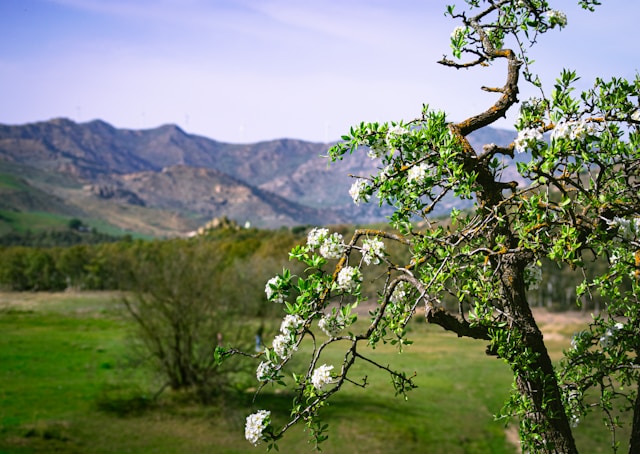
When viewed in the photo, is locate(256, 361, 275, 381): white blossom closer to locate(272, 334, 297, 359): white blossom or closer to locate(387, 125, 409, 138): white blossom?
locate(272, 334, 297, 359): white blossom

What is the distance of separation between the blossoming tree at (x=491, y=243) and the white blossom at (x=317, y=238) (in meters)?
0.01

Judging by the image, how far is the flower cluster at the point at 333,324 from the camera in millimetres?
3900

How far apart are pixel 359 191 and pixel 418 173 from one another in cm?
44

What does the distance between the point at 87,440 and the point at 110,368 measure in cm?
1921

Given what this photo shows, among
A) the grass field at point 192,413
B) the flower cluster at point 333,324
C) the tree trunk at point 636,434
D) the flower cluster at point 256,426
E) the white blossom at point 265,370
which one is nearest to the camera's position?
the flower cluster at point 256,426

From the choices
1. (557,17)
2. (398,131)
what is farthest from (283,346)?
(557,17)

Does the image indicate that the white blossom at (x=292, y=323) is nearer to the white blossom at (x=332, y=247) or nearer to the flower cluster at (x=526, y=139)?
the white blossom at (x=332, y=247)

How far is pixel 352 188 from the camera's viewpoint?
14.1 ft

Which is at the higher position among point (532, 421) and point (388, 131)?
point (388, 131)

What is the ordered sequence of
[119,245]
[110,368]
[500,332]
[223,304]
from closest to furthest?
[500,332] → [223,304] → [110,368] → [119,245]

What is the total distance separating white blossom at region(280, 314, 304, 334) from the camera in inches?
148

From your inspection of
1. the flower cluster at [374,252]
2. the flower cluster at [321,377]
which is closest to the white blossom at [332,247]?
the flower cluster at [374,252]

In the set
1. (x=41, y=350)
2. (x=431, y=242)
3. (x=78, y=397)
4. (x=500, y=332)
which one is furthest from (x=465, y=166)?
(x=41, y=350)

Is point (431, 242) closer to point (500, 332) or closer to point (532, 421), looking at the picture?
point (500, 332)
